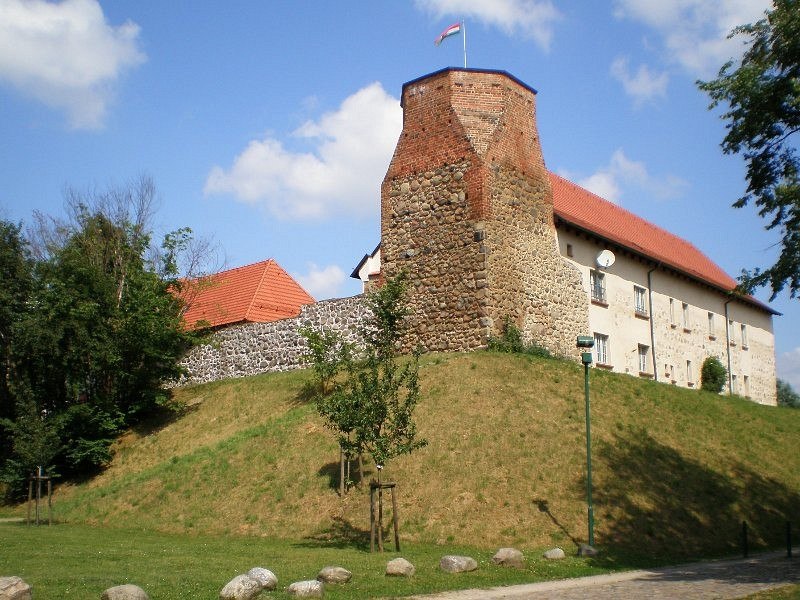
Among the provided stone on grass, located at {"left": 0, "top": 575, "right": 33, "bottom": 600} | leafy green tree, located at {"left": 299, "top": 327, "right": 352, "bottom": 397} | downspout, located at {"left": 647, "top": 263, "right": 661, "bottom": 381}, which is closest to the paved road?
stone on grass, located at {"left": 0, "top": 575, "right": 33, "bottom": 600}

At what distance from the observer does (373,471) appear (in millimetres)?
19562

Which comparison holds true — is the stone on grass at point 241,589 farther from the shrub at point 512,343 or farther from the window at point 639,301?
the window at point 639,301

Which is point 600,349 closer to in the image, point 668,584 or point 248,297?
point 248,297

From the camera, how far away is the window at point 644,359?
3167cm

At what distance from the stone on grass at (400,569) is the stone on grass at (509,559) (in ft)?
6.92

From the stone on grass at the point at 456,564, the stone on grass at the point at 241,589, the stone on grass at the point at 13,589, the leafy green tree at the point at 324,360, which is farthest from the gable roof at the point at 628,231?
the stone on grass at the point at 13,589

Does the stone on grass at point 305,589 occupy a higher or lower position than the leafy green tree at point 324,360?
lower

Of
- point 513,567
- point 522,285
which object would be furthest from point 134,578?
point 522,285

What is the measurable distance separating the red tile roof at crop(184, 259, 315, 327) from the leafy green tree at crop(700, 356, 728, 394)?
667 inches

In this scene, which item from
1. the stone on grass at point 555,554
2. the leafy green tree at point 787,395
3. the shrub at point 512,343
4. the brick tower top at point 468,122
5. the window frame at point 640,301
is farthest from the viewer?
the leafy green tree at point 787,395

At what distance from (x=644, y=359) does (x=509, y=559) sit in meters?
19.3

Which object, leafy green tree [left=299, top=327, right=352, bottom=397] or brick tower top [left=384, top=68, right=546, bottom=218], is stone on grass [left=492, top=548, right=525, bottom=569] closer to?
leafy green tree [left=299, top=327, right=352, bottom=397]

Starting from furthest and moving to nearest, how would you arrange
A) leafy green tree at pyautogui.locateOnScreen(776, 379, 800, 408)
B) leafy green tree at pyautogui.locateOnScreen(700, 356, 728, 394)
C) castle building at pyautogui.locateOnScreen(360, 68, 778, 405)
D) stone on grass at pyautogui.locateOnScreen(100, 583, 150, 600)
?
leafy green tree at pyautogui.locateOnScreen(776, 379, 800, 408), leafy green tree at pyautogui.locateOnScreen(700, 356, 728, 394), castle building at pyautogui.locateOnScreen(360, 68, 778, 405), stone on grass at pyautogui.locateOnScreen(100, 583, 150, 600)

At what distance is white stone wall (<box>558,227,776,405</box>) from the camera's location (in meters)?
30.0
